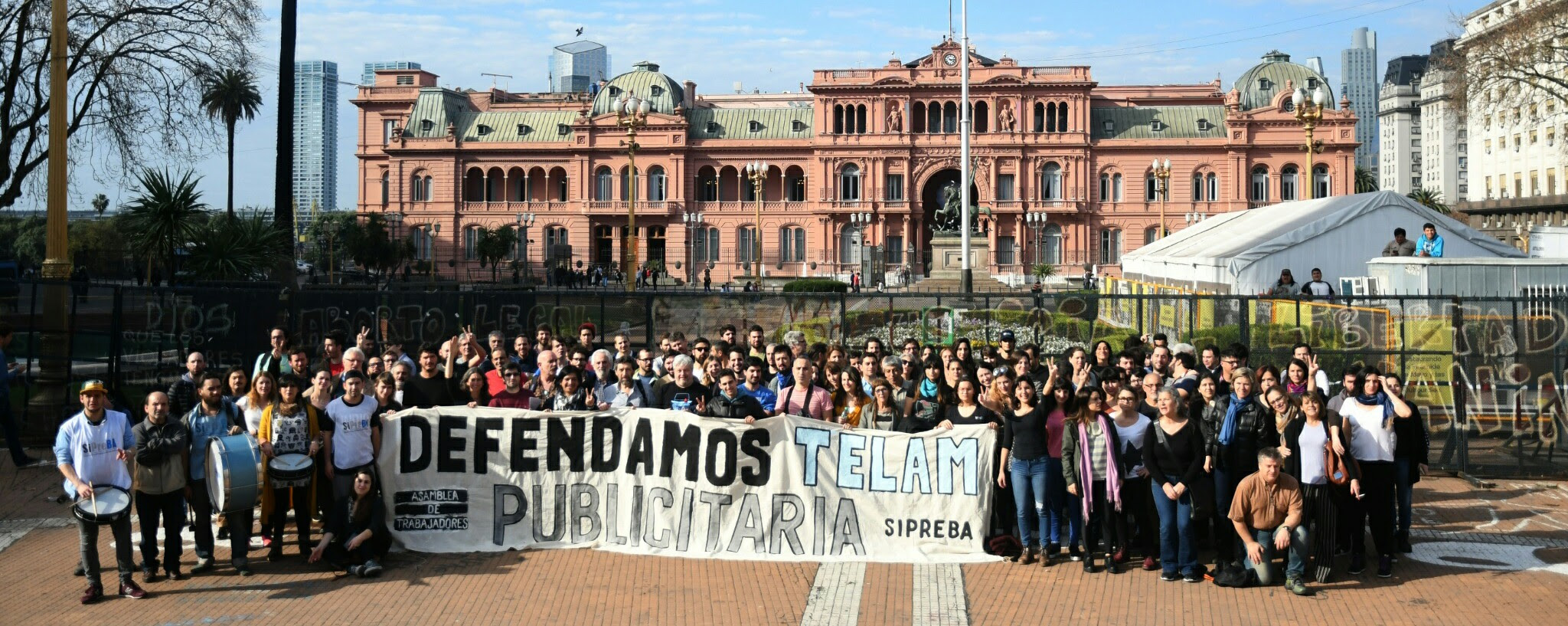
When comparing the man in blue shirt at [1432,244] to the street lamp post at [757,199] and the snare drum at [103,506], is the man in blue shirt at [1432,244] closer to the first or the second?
the snare drum at [103,506]

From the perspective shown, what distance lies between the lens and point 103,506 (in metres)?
9.81

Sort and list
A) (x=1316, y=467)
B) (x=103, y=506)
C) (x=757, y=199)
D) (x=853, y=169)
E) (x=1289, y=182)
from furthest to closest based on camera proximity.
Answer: (x=853, y=169), (x=1289, y=182), (x=757, y=199), (x=1316, y=467), (x=103, y=506)

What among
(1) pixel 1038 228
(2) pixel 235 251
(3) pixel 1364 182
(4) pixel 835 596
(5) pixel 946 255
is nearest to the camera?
(4) pixel 835 596

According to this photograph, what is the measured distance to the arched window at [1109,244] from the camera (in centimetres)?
7844

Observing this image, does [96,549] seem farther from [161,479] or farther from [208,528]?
[208,528]

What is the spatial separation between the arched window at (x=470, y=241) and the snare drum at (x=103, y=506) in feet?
241

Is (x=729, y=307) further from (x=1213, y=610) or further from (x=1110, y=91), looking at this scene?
(x=1110, y=91)

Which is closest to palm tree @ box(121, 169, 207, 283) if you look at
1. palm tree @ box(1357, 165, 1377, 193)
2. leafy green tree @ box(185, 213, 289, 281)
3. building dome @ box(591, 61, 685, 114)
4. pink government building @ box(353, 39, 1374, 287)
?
leafy green tree @ box(185, 213, 289, 281)

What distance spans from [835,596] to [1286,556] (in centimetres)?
360

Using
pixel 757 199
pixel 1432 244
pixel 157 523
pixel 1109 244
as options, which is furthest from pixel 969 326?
pixel 1109 244

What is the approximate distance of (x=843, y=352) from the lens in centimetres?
1422

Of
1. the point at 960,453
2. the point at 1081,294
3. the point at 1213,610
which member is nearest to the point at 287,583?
the point at 960,453

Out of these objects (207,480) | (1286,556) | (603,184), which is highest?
(603,184)

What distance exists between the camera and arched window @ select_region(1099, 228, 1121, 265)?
257 ft
